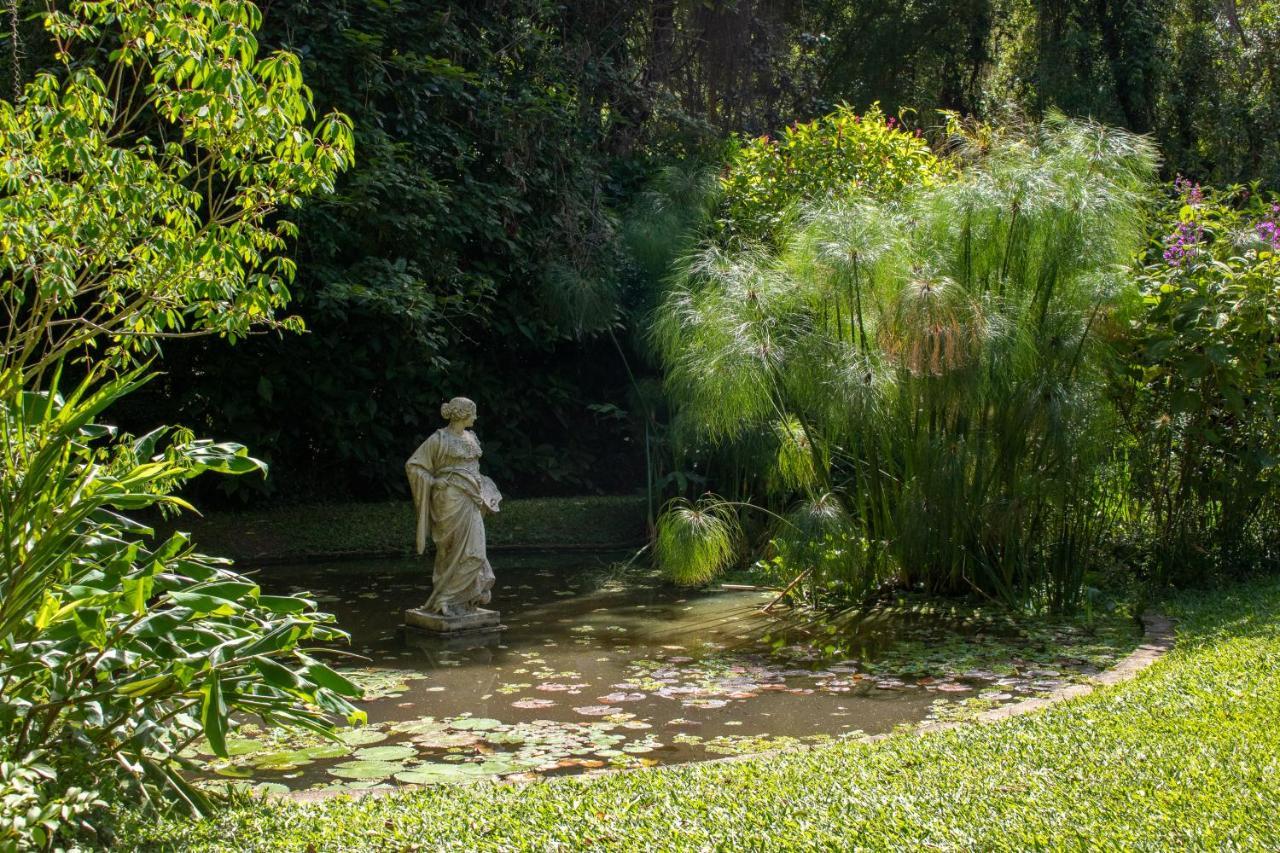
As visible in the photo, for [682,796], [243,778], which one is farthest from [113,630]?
[682,796]

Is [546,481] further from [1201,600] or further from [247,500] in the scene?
[1201,600]

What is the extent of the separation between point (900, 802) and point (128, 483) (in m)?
2.90

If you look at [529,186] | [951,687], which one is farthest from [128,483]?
[529,186]

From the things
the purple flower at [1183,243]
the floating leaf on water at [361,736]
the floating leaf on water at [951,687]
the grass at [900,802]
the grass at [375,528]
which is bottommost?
the grass at [375,528]

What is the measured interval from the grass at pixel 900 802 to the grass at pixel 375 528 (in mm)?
8545

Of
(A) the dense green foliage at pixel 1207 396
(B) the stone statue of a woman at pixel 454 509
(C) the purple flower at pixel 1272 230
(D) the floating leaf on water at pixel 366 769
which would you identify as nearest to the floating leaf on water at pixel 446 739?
(D) the floating leaf on water at pixel 366 769

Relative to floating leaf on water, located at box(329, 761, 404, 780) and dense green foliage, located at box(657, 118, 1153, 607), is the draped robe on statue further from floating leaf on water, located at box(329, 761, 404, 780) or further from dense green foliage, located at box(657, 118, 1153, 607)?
floating leaf on water, located at box(329, 761, 404, 780)

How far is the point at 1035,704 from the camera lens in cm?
588

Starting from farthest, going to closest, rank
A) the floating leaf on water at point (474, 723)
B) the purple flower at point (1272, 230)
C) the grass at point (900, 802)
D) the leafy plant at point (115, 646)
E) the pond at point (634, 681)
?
the purple flower at point (1272, 230), the floating leaf on water at point (474, 723), the pond at point (634, 681), the leafy plant at point (115, 646), the grass at point (900, 802)

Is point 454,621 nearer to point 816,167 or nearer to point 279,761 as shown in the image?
point 279,761

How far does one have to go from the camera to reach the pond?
5402 mm

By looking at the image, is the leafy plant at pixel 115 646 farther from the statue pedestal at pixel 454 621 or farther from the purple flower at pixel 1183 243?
the purple flower at pixel 1183 243

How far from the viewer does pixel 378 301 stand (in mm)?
11594

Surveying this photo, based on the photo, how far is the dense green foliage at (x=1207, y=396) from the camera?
8633mm
